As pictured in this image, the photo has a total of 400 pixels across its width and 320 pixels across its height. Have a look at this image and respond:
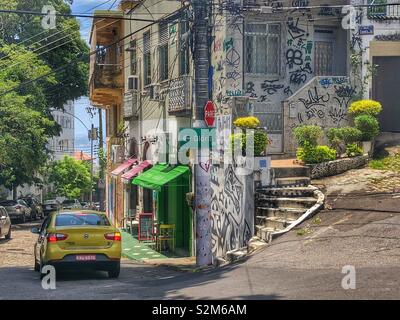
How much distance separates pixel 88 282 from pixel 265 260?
380 cm

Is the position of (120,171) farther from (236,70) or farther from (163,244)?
(236,70)

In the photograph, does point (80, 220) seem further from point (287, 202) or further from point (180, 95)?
point (180, 95)

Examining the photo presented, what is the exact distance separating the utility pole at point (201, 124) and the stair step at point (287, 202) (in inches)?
53.3

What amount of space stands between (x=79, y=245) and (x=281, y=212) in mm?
4671

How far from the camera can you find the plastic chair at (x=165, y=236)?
23.1m

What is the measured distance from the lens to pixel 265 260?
43.0 feet

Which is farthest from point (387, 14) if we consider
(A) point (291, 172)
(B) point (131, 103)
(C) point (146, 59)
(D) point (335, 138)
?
(B) point (131, 103)

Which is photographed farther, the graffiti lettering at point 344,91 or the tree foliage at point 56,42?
the tree foliage at point 56,42

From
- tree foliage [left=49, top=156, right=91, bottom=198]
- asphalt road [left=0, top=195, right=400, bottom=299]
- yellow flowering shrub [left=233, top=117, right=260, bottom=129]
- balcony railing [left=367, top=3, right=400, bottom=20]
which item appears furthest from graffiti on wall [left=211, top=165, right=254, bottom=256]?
tree foliage [left=49, top=156, right=91, bottom=198]

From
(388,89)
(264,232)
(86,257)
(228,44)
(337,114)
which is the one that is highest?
(228,44)

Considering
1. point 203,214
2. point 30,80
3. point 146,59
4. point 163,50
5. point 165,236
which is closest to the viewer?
point 203,214

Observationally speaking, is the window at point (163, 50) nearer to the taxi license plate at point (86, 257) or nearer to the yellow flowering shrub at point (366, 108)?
the yellow flowering shrub at point (366, 108)

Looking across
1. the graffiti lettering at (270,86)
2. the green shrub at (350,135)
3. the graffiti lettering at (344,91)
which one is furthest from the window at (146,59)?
the green shrub at (350,135)

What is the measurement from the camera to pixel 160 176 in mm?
22547
